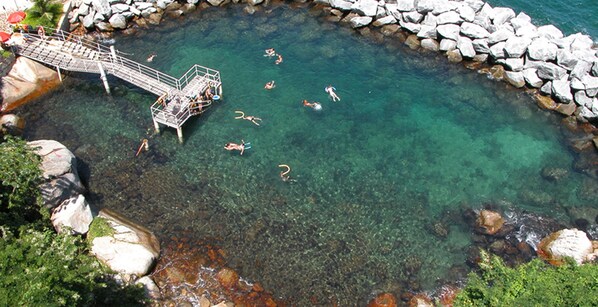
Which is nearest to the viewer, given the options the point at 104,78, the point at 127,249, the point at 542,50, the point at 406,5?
the point at 127,249

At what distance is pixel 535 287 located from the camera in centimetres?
1967

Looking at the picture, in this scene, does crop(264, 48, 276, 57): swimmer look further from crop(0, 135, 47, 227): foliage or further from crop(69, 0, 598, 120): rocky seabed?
crop(0, 135, 47, 227): foliage

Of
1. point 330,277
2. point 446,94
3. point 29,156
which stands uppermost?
point 29,156

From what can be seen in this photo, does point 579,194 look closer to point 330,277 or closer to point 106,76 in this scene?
point 330,277

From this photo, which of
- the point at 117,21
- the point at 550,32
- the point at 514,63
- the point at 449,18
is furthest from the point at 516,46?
the point at 117,21

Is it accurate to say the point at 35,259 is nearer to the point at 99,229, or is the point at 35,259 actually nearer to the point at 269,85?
the point at 99,229

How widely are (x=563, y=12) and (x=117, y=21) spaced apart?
42.0 metres

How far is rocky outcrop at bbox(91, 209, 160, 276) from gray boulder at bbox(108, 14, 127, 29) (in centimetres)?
2184

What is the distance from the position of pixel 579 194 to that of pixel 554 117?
25.7 ft

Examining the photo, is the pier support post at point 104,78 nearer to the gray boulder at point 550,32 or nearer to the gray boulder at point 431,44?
the gray boulder at point 431,44

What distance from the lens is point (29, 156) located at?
26234 mm

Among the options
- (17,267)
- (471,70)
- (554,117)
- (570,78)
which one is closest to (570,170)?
(554,117)

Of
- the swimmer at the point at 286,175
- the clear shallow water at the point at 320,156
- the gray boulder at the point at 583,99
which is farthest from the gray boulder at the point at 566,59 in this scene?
the swimmer at the point at 286,175

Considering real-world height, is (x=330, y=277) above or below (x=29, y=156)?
below
